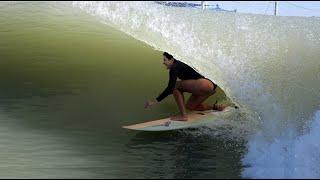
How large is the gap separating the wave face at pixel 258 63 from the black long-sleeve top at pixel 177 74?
0.18m

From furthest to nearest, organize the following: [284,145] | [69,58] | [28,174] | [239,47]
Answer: [69,58]
[239,47]
[284,145]
[28,174]

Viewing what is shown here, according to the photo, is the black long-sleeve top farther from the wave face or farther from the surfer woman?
the wave face

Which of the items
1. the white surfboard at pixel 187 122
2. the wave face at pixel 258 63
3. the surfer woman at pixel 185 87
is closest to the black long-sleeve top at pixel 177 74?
the surfer woman at pixel 185 87

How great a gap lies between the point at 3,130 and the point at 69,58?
628 centimetres

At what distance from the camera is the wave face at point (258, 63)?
18.1 ft

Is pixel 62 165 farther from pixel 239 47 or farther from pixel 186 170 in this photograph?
pixel 239 47

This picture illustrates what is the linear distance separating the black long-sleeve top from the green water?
0.55 metres

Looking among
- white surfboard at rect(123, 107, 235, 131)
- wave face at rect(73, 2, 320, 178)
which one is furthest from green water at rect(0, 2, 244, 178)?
wave face at rect(73, 2, 320, 178)

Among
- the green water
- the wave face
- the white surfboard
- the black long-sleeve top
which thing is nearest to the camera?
the green water

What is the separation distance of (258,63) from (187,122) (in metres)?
2.31

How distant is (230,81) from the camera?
293 inches

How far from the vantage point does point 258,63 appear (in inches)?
337

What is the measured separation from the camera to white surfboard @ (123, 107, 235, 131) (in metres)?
6.63

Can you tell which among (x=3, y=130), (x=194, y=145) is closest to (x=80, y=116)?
(x=3, y=130)
